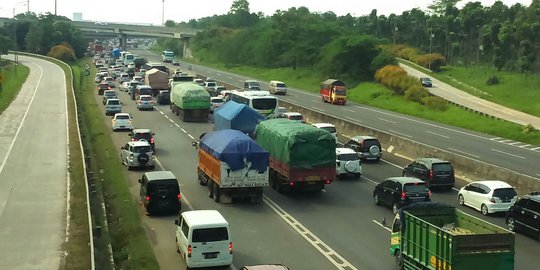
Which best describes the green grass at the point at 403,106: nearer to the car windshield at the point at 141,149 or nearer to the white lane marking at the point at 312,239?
the car windshield at the point at 141,149

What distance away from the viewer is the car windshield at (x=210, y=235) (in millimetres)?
20750

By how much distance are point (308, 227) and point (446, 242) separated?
30.6 ft

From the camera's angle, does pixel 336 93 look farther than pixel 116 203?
Yes

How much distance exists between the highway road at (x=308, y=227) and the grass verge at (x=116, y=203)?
46 centimetres

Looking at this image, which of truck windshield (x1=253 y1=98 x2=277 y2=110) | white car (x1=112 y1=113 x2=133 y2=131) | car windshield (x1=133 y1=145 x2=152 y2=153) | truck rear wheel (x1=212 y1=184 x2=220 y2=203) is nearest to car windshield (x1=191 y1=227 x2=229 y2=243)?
truck rear wheel (x1=212 y1=184 x2=220 y2=203)

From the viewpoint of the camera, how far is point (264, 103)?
5125cm

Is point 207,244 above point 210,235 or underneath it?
underneath

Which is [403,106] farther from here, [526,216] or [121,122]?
[526,216]

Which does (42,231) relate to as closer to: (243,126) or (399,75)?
(243,126)

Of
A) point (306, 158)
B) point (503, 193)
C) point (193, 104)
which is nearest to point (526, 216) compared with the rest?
point (503, 193)

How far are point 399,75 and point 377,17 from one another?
7556 cm

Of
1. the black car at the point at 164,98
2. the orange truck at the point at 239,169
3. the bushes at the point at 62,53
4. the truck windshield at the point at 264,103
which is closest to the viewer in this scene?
the orange truck at the point at 239,169

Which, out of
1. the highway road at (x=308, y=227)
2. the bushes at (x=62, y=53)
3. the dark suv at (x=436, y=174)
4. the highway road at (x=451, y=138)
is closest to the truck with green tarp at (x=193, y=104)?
the highway road at (x=451, y=138)

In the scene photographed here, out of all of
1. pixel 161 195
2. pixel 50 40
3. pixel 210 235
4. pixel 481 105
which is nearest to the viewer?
pixel 210 235
